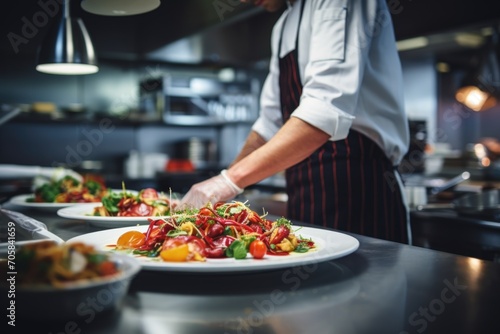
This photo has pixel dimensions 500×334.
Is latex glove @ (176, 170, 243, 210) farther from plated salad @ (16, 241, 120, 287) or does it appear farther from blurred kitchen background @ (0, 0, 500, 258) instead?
blurred kitchen background @ (0, 0, 500, 258)

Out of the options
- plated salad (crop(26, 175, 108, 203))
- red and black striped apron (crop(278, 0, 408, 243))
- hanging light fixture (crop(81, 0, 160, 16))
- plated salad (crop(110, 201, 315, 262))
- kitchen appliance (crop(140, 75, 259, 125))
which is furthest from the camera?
kitchen appliance (crop(140, 75, 259, 125))

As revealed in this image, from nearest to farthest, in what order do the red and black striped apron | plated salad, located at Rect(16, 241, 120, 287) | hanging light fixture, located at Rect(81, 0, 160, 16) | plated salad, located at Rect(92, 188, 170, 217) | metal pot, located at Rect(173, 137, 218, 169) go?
plated salad, located at Rect(16, 241, 120, 287), plated salad, located at Rect(92, 188, 170, 217), hanging light fixture, located at Rect(81, 0, 160, 16), the red and black striped apron, metal pot, located at Rect(173, 137, 218, 169)

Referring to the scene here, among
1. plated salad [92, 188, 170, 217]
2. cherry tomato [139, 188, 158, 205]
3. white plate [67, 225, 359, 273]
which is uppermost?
cherry tomato [139, 188, 158, 205]

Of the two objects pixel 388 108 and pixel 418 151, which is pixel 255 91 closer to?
pixel 418 151

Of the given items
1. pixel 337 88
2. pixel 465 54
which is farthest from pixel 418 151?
pixel 465 54

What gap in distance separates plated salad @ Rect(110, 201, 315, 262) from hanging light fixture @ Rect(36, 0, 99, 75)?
4.31ft

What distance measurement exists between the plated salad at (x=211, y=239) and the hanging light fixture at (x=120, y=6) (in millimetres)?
861

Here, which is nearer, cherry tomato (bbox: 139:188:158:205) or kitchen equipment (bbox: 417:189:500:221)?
cherry tomato (bbox: 139:188:158:205)

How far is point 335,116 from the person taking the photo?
1.66 meters

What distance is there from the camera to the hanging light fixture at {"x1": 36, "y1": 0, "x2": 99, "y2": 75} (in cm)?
221

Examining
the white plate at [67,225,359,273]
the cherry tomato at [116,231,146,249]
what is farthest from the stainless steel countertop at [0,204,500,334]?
the cherry tomato at [116,231,146,249]

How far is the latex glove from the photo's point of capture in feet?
5.30

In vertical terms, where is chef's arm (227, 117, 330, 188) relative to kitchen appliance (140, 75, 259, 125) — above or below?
below

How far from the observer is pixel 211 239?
1090mm
